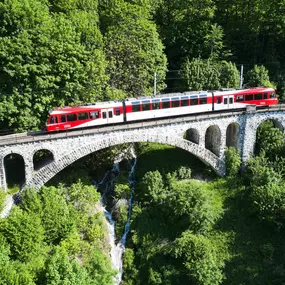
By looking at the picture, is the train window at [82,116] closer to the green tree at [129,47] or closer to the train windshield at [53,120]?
the train windshield at [53,120]

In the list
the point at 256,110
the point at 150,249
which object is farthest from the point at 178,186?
the point at 256,110

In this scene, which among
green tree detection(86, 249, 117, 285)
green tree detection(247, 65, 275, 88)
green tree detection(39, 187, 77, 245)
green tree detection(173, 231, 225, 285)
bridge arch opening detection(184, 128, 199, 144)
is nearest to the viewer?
green tree detection(86, 249, 117, 285)

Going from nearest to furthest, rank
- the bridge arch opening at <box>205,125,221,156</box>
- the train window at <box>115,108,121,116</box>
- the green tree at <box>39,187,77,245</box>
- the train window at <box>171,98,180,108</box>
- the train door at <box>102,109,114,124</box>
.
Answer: the green tree at <box>39,187,77,245</box>, the train door at <box>102,109,114,124</box>, the train window at <box>115,108,121,116</box>, the train window at <box>171,98,180,108</box>, the bridge arch opening at <box>205,125,221,156</box>

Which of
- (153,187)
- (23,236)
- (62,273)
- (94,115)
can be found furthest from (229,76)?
(62,273)

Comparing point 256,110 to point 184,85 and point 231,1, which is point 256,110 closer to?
point 184,85

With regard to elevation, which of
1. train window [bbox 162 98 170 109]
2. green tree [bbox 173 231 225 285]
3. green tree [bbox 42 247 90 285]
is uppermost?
train window [bbox 162 98 170 109]

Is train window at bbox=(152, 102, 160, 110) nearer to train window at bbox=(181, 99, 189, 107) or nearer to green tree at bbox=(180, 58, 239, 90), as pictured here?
train window at bbox=(181, 99, 189, 107)

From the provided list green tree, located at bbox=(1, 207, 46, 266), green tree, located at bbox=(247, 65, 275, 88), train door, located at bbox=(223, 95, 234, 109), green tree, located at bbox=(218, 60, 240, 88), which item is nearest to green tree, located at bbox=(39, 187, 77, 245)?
green tree, located at bbox=(1, 207, 46, 266)
